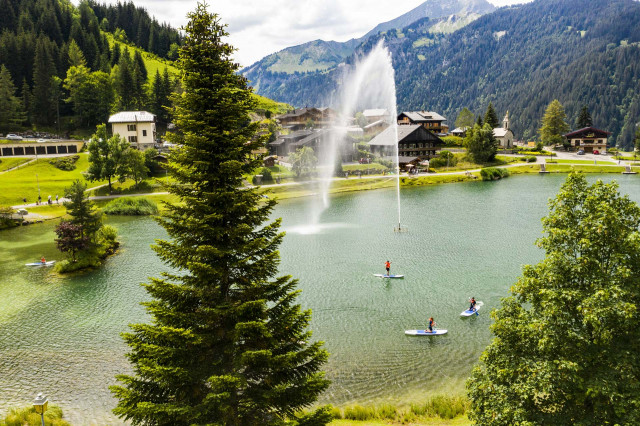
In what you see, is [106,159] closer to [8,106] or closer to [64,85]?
[8,106]

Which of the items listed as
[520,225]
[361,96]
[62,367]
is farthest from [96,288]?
[361,96]

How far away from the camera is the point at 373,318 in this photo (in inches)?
1252

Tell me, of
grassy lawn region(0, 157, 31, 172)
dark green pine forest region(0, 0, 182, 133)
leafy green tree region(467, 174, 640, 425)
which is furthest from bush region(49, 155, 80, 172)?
leafy green tree region(467, 174, 640, 425)

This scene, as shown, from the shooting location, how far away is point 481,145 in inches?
4579

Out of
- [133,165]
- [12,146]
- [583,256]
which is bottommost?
[583,256]

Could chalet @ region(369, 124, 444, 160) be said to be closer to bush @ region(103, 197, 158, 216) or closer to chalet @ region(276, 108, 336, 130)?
chalet @ region(276, 108, 336, 130)

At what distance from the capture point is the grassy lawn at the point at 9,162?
90.0m

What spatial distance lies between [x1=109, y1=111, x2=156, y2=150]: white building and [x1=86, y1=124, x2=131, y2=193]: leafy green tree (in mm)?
22124

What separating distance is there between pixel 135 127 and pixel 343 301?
312ft

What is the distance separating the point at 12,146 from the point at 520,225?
359ft

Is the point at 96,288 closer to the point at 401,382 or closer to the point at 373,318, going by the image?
the point at 373,318

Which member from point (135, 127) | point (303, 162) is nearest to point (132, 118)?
point (135, 127)

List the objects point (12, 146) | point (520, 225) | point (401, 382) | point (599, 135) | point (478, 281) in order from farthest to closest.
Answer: point (599, 135)
point (12, 146)
point (520, 225)
point (478, 281)
point (401, 382)

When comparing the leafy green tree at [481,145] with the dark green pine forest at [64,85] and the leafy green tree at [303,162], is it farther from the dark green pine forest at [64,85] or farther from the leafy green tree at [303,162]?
the dark green pine forest at [64,85]
